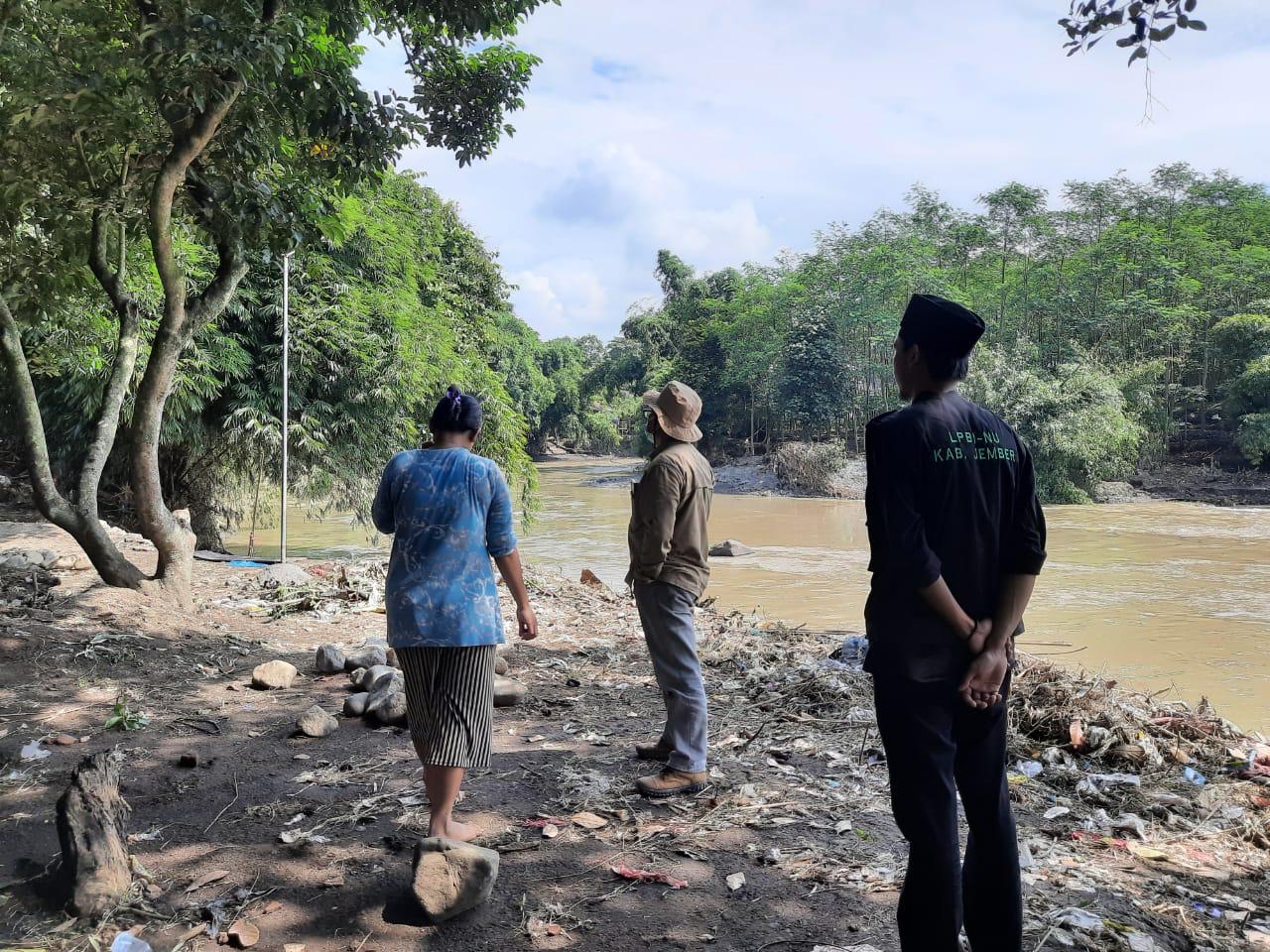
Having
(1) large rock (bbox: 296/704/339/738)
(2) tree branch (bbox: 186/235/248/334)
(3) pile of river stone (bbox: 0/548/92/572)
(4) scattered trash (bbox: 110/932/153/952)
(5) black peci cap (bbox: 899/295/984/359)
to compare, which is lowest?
(4) scattered trash (bbox: 110/932/153/952)

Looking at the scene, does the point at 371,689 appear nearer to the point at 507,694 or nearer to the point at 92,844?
the point at 507,694

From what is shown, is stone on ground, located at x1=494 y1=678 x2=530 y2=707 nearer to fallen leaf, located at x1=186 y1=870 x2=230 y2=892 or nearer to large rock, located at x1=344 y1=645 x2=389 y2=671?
large rock, located at x1=344 y1=645 x2=389 y2=671

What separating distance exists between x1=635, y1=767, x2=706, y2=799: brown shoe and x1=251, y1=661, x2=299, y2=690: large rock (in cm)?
260

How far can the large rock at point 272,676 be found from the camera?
5.23m

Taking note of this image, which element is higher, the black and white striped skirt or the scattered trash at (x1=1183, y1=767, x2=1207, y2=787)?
the black and white striped skirt

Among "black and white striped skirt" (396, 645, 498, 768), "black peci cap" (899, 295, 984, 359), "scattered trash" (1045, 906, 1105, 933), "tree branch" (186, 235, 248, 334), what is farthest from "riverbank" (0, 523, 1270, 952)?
"tree branch" (186, 235, 248, 334)

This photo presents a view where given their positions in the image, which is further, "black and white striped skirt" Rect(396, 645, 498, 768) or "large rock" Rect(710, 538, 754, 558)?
"large rock" Rect(710, 538, 754, 558)

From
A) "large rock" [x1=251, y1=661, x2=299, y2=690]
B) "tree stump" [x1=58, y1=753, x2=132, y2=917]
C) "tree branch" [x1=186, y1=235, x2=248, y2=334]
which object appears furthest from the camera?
"tree branch" [x1=186, y1=235, x2=248, y2=334]

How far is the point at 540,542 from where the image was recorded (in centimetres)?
1866

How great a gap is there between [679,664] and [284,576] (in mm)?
6186

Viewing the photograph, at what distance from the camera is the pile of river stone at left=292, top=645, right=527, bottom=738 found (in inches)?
175

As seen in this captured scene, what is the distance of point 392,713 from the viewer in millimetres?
4504

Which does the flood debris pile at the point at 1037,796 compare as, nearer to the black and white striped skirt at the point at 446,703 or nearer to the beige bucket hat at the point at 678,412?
the black and white striped skirt at the point at 446,703

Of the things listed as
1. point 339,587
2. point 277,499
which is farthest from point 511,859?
point 277,499
